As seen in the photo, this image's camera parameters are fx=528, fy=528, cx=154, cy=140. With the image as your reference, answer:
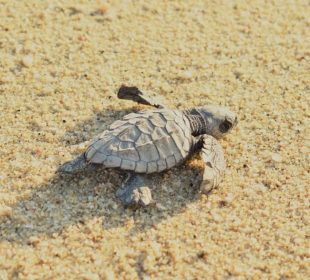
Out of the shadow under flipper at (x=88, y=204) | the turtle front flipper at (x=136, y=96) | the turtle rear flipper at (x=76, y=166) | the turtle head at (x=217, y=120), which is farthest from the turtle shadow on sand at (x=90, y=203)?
the turtle front flipper at (x=136, y=96)

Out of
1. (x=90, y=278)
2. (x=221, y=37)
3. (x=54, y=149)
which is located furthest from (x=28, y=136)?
(x=221, y=37)

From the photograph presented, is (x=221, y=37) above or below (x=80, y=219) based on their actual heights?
above

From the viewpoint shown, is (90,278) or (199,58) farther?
(199,58)

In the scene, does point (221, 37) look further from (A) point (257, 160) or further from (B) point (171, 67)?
(A) point (257, 160)

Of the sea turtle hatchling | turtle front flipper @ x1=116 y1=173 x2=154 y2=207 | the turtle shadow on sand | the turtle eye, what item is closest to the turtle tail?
the sea turtle hatchling

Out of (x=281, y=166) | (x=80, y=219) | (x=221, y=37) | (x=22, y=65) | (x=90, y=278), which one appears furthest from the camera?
(x=221, y=37)

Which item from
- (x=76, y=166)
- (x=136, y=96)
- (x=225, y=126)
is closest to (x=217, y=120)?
(x=225, y=126)

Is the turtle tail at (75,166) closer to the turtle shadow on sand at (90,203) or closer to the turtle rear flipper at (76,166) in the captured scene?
the turtle rear flipper at (76,166)
